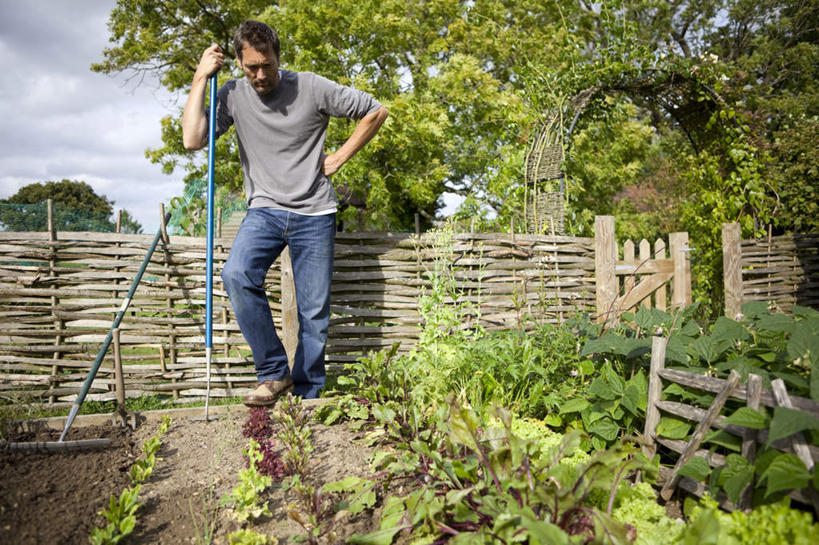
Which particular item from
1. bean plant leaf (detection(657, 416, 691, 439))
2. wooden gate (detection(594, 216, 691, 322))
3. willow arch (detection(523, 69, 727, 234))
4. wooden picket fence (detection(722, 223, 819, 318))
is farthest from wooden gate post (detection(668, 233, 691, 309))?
bean plant leaf (detection(657, 416, 691, 439))

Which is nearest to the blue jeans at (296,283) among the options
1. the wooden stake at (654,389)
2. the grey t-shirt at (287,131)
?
the grey t-shirt at (287,131)

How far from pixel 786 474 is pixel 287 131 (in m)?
2.71

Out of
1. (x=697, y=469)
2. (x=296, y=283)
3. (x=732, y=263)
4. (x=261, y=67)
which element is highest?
(x=261, y=67)

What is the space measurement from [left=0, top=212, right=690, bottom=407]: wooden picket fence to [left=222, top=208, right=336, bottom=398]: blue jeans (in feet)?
1.48

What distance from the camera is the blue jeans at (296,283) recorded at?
2.73m

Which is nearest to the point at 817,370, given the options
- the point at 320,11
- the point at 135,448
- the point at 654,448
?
the point at 654,448

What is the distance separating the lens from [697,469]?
1672mm

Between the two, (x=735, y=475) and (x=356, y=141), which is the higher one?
(x=356, y=141)

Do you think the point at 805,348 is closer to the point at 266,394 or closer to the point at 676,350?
the point at 676,350

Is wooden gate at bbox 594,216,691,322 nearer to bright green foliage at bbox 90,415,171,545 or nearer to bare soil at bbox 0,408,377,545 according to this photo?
bare soil at bbox 0,408,377,545

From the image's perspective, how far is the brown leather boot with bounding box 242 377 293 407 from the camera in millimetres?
2734

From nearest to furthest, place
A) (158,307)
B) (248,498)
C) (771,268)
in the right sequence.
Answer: (248,498) → (158,307) → (771,268)

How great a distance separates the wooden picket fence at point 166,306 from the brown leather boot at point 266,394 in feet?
1.84

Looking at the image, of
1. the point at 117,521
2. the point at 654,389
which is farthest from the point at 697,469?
the point at 117,521
